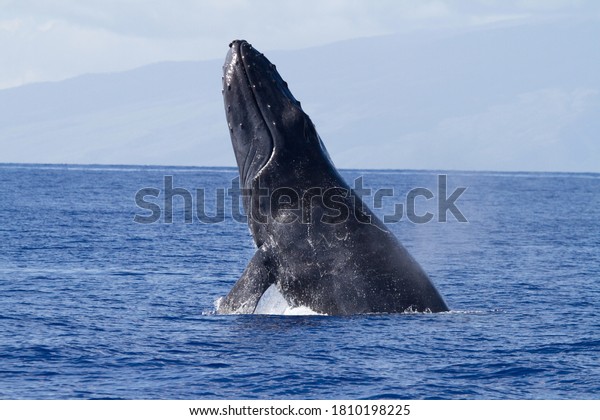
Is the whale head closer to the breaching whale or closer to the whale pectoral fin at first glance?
the breaching whale

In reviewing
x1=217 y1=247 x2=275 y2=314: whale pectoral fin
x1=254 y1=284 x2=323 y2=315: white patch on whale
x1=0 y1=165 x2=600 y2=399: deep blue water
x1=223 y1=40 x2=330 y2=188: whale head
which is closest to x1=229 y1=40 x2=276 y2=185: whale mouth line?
x1=223 y1=40 x2=330 y2=188: whale head

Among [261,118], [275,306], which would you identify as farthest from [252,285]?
[261,118]

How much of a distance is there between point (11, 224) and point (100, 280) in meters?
22.8

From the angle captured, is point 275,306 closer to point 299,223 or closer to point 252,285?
point 252,285

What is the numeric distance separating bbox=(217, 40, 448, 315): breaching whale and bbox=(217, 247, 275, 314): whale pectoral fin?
2 centimetres

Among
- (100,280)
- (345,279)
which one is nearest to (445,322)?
(345,279)

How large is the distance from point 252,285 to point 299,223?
1.47m

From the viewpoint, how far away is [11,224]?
48.0m

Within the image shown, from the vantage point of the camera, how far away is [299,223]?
18.8m

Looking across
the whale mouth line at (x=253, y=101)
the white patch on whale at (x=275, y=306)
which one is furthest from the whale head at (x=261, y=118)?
the white patch on whale at (x=275, y=306)

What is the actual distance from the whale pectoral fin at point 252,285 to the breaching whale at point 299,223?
0.06ft

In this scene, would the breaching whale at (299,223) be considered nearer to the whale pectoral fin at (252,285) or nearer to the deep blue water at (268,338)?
the whale pectoral fin at (252,285)
